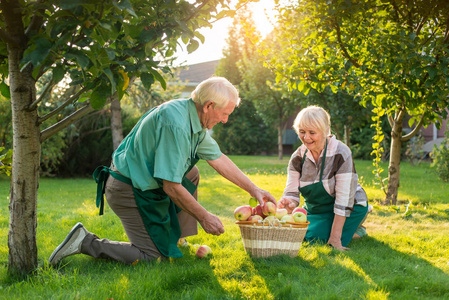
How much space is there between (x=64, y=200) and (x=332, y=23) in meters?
Result: 5.46

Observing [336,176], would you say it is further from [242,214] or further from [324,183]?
[242,214]

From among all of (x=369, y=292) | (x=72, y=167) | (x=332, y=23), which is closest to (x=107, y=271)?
(x=369, y=292)

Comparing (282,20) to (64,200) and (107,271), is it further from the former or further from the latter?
(64,200)

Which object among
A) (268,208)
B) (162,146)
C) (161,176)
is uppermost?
(162,146)

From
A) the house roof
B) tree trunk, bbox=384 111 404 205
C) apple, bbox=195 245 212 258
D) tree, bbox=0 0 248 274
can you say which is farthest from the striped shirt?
the house roof

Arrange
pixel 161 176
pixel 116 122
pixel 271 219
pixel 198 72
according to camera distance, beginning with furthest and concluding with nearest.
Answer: pixel 198 72, pixel 116 122, pixel 271 219, pixel 161 176

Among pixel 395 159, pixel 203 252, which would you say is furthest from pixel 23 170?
pixel 395 159

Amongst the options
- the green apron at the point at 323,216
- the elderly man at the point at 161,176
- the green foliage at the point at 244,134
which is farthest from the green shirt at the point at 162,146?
the green foliage at the point at 244,134

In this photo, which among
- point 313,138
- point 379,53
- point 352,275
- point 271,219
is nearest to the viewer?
point 352,275

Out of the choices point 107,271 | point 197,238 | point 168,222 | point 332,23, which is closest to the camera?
point 107,271

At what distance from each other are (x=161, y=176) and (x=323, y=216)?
6.42 feet

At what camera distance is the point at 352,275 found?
3102 millimetres

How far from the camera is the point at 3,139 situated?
35.2ft

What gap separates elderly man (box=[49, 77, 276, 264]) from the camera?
3.02 metres
